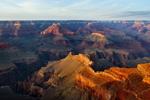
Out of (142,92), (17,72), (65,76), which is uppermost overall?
(142,92)

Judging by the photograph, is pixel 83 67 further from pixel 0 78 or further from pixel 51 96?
pixel 0 78

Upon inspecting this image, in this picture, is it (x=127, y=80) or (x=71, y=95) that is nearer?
(x=127, y=80)

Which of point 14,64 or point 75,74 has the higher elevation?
point 75,74

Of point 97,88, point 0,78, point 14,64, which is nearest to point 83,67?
point 97,88

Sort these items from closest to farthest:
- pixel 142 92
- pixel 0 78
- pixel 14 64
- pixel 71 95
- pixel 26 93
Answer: pixel 142 92, pixel 71 95, pixel 26 93, pixel 0 78, pixel 14 64

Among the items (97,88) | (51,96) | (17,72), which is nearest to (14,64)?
(17,72)

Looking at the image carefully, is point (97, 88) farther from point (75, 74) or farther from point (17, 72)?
Result: point (17, 72)

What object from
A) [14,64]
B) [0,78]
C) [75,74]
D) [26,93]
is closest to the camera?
[75,74]
